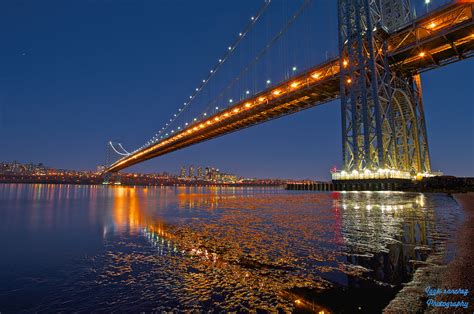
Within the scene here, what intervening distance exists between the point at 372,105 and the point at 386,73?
385cm

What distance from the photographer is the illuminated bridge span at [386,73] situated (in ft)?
83.3

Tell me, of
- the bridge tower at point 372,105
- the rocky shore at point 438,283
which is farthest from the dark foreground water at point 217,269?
the bridge tower at point 372,105

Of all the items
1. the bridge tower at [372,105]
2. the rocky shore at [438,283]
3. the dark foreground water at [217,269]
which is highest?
the bridge tower at [372,105]

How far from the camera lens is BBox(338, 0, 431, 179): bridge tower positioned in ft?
86.2

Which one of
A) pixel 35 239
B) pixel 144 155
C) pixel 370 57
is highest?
pixel 370 57

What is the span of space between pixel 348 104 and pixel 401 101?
7.97 m

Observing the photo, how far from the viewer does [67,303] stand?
2576 mm

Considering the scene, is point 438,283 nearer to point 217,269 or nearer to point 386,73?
point 217,269

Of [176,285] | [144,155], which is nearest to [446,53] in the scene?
[176,285]

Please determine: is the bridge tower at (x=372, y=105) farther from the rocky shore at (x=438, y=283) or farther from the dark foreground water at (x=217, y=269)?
the rocky shore at (x=438, y=283)

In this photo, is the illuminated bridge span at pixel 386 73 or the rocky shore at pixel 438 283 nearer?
the rocky shore at pixel 438 283

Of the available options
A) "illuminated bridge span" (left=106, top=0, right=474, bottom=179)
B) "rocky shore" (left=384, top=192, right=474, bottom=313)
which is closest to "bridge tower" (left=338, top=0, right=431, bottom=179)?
"illuminated bridge span" (left=106, top=0, right=474, bottom=179)

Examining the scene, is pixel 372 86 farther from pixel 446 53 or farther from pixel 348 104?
pixel 446 53

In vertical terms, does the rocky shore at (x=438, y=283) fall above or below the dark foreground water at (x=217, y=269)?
above
